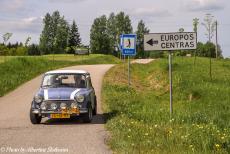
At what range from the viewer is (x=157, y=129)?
1219cm

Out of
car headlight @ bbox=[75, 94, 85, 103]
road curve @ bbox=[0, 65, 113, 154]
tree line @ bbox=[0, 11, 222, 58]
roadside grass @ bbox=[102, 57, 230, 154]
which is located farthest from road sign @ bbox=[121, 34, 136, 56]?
tree line @ bbox=[0, 11, 222, 58]

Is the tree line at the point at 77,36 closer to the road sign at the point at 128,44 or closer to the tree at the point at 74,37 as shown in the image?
the tree at the point at 74,37

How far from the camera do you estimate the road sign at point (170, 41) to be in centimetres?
1427

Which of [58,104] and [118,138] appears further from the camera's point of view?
[58,104]

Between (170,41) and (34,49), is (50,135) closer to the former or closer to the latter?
(170,41)

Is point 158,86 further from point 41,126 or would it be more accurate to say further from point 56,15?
point 56,15

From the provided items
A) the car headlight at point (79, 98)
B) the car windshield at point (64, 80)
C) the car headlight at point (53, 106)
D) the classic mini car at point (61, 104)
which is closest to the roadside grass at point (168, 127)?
the classic mini car at point (61, 104)

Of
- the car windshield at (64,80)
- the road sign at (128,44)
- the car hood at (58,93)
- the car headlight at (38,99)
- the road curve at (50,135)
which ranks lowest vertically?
the road curve at (50,135)


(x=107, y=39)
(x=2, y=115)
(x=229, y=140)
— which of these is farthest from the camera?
(x=107, y=39)

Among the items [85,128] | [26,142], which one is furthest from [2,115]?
[26,142]

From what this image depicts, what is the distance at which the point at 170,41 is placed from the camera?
14.5 m

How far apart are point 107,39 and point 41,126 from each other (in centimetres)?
12126

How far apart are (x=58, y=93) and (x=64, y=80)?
1391mm

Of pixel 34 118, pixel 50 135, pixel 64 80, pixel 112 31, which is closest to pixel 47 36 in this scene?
pixel 112 31
